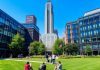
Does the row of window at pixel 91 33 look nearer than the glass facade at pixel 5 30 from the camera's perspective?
No

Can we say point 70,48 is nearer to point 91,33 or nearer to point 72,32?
point 91,33

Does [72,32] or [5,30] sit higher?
[72,32]

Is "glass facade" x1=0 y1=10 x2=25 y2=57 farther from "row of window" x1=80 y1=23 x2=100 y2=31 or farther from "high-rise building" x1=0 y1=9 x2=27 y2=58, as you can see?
"row of window" x1=80 y1=23 x2=100 y2=31

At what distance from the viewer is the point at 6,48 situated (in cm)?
11919

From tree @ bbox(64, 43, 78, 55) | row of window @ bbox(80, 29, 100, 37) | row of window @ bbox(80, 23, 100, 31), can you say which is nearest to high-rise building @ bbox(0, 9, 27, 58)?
tree @ bbox(64, 43, 78, 55)

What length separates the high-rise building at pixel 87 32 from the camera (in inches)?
5733

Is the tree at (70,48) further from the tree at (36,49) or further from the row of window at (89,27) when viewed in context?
the row of window at (89,27)

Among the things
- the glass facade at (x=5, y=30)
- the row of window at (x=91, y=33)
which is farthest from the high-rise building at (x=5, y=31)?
the row of window at (x=91, y=33)

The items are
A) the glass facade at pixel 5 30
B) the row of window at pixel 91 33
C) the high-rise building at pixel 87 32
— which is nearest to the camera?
the glass facade at pixel 5 30

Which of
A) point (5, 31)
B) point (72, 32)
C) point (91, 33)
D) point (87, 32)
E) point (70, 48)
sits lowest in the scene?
point (70, 48)

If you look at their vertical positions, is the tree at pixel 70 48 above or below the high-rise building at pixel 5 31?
below

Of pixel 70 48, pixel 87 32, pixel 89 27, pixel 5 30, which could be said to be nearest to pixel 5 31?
pixel 5 30

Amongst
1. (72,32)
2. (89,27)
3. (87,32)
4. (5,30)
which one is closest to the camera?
(5,30)

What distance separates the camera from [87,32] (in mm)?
151500
